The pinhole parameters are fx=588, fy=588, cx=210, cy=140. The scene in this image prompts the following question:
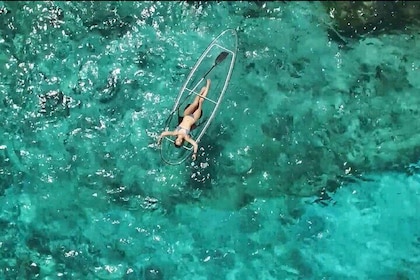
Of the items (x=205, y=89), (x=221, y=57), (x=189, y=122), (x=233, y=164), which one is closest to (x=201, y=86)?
(x=205, y=89)

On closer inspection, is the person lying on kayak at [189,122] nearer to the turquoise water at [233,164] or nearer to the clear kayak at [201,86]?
the clear kayak at [201,86]

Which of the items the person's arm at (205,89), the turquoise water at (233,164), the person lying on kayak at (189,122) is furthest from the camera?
the turquoise water at (233,164)

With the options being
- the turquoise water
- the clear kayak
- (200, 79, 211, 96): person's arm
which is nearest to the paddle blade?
the clear kayak

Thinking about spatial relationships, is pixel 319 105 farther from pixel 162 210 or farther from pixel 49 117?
pixel 49 117

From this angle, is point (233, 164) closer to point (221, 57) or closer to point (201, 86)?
point (201, 86)

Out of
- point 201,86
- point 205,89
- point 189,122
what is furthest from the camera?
point 201,86

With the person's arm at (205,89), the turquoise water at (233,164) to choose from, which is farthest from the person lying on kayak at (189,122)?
the turquoise water at (233,164)
